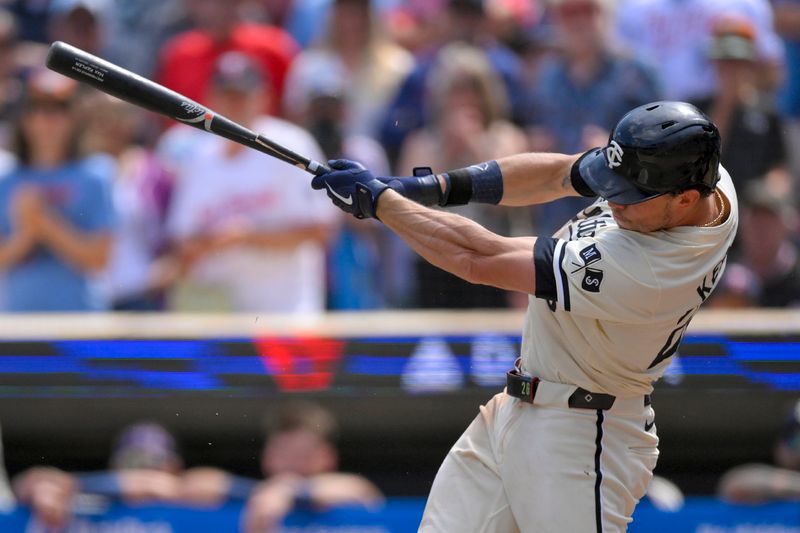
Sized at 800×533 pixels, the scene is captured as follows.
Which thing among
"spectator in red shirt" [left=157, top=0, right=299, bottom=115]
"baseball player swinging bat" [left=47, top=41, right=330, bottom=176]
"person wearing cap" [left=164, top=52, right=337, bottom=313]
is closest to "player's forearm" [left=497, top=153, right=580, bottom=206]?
"baseball player swinging bat" [left=47, top=41, right=330, bottom=176]

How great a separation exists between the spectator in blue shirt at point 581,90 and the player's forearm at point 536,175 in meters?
2.63

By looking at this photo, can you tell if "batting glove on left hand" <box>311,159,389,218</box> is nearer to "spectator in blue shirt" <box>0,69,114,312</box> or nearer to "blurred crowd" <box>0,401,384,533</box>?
"blurred crowd" <box>0,401,384,533</box>

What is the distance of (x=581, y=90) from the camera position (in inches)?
280

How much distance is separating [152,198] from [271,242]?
806 millimetres

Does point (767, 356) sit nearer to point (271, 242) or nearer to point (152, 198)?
point (271, 242)

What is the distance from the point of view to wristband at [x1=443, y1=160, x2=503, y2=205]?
426 cm

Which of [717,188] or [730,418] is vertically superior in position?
[717,188]

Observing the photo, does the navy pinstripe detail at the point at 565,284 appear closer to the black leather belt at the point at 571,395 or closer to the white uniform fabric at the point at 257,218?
the black leather belt at the point at 571,395

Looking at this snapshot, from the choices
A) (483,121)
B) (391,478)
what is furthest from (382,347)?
(483,121)

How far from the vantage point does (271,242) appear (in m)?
6.60

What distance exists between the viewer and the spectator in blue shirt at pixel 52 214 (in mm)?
6723

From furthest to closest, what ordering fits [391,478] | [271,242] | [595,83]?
[595,83], [271,242], [391,478]

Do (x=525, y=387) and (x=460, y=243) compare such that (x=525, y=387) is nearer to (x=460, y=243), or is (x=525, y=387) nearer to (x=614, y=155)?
(x=460, y=243)

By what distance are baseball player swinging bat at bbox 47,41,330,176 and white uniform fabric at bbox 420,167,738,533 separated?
89 centimetres
